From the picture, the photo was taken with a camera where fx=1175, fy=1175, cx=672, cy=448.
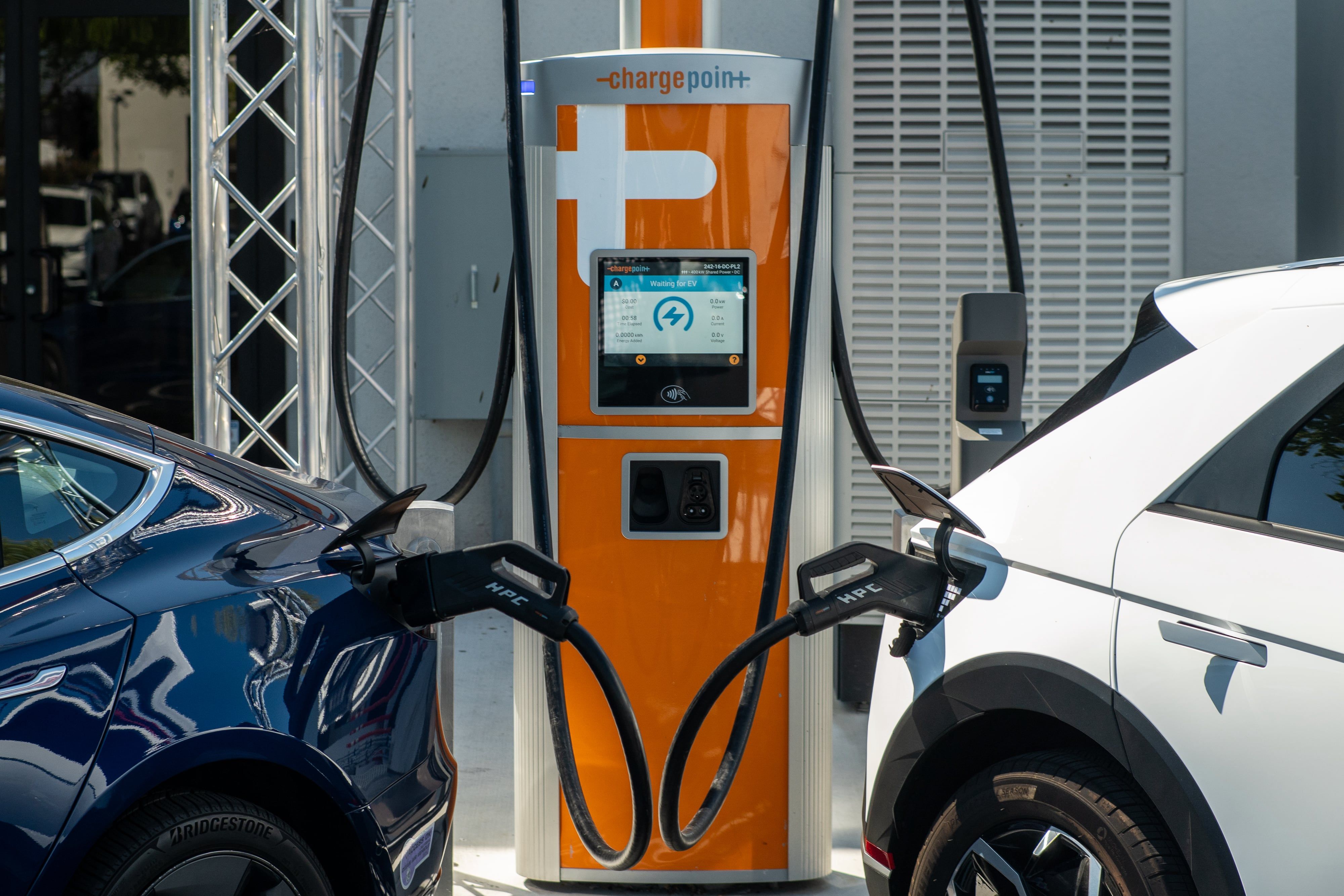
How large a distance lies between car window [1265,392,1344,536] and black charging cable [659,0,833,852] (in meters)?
1.21

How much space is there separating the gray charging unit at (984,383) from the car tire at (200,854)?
1924 millimetres

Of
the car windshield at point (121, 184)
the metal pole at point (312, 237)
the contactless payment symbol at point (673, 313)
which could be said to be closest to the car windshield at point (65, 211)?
the car windshield at point (121, 184)

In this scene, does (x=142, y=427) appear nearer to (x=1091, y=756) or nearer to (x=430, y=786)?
(x=430, y=786)

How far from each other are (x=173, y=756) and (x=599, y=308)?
1.55 m

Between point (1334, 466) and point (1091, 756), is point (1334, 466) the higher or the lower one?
the higher one

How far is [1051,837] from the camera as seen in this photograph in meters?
1.85

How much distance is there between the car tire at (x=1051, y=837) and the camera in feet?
5.66

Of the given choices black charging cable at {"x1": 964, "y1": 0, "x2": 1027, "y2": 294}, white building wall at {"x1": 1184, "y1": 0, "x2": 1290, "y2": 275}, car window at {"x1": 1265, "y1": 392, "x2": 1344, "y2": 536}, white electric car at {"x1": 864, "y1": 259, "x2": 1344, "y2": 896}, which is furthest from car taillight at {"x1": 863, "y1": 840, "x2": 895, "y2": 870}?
white building wall at {"x1": 1184, "y1": 0, "x2": 1290, "y2": 275}

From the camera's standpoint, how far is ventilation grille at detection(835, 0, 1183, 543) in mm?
4441

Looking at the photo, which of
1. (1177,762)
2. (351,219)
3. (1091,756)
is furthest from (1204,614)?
(351,219)

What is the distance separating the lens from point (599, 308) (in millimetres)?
2930

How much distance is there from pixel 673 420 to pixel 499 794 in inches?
62.1

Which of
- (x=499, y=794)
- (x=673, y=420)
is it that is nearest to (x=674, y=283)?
(x=673, y=420)

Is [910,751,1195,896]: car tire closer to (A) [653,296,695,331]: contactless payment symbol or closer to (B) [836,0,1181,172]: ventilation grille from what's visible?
(A) [653,296,695,331]: contactless payment symbol
